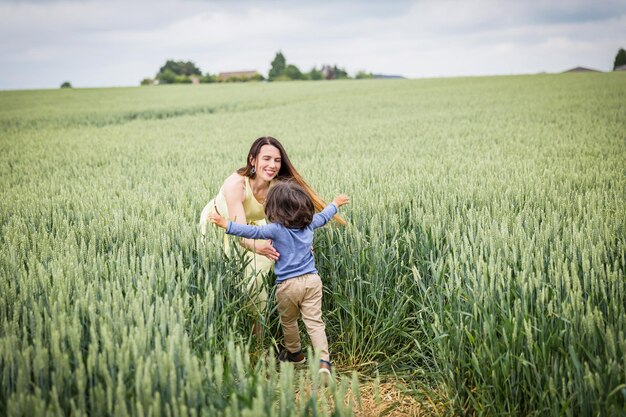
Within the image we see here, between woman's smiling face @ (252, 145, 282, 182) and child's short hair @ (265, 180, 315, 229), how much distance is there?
1.93 feet

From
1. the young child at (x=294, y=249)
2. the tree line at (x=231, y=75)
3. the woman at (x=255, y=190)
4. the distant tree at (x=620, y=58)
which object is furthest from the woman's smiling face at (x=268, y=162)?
the distant tree at (x=620, y=58)

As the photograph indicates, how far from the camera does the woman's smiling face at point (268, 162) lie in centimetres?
322

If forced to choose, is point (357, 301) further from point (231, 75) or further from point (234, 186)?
point (231, 75)

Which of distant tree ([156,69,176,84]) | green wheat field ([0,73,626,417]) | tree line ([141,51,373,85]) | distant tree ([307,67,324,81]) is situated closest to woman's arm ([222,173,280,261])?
green wheat field ([0,73,626,417])

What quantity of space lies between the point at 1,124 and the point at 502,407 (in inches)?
814

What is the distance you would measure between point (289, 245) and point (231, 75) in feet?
285

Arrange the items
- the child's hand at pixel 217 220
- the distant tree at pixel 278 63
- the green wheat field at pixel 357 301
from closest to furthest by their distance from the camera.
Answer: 1. the green wheat field at pixel 357 301
2. the child's hand at pixel 217 220
3. the distant tree at pixel 278 63

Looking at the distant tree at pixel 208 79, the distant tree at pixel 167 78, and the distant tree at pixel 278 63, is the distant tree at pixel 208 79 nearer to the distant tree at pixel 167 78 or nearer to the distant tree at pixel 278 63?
the distant tree at pixel 167 78

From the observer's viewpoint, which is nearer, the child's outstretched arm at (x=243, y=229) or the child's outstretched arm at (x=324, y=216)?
the child's outstretched arm at (x=243, y=229)

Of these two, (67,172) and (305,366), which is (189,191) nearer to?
(305,366)

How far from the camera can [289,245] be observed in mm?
2664

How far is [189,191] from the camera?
4629 mm

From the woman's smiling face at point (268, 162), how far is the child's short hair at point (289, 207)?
0.59 m

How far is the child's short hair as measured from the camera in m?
2.61
